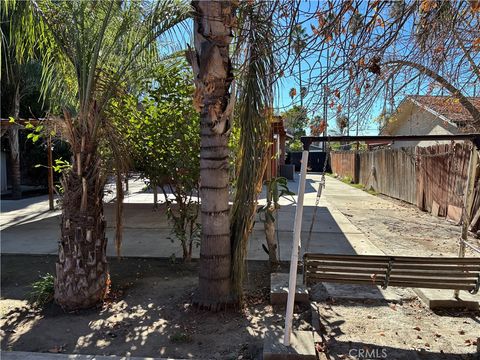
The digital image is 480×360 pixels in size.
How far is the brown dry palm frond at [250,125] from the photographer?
→ 14.2 feet

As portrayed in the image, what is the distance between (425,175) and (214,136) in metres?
9.79

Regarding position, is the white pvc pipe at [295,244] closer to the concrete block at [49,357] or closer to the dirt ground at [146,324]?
the dirt ground at [146,324]

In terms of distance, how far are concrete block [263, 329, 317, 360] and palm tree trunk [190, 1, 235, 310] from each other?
3.22 feet

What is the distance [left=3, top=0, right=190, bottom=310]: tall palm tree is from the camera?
4.54 metres

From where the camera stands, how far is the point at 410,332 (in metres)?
4.03

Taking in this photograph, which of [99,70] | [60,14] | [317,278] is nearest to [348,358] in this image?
[317,278]

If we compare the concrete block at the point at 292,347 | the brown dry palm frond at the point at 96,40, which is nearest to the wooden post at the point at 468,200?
the concrete block at the point at 292,347

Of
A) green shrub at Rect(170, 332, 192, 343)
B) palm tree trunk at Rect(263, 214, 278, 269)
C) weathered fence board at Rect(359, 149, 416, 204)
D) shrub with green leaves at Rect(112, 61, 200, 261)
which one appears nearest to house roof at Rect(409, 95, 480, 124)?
palm tree trunk at Rect(263, 214, 278, 269)

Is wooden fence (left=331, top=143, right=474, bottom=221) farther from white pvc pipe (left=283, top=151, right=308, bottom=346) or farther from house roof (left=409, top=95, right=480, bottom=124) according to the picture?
white pvc pipe (left=283, top=151, right=308, bottom=346)

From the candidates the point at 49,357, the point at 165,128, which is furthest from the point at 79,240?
the point at 165,128

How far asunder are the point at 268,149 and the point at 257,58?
3.32 feet

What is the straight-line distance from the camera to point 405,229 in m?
9.55

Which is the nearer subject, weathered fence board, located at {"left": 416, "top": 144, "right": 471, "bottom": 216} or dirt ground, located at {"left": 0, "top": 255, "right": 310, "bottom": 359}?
dirt ground, located at {"left": 0, "top": 255, "right": 310, "bottom": 359}

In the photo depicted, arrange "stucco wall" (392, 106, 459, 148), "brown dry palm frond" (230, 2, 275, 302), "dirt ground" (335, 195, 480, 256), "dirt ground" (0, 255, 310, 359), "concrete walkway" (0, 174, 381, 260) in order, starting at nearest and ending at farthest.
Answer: "dirt ground" (0, 255, 310, 359) → "brown dry palm frond" (230, 2, 275, 302) → "stucco wall" (392, 106, 459, 148) → "concrete walkway" (0, 174, 381, 260) → "dirt ground" (335, 195, 480, 256)
